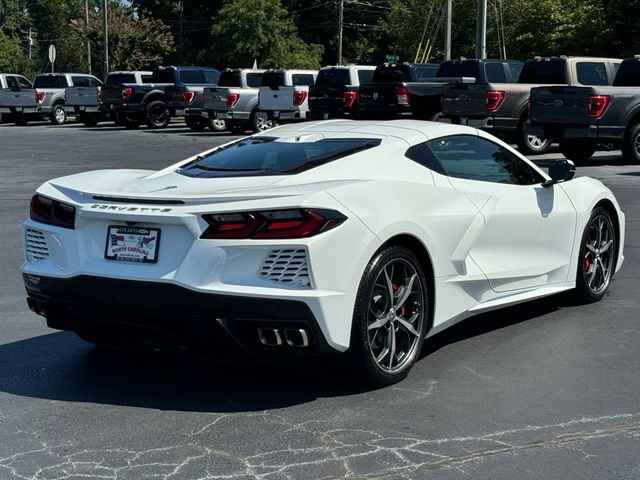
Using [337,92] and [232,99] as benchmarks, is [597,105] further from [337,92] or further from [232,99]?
[232,99]

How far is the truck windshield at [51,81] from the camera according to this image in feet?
134

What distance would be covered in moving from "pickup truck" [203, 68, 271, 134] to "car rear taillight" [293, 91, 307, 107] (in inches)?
57.3

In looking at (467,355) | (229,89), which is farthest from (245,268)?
(229,89)

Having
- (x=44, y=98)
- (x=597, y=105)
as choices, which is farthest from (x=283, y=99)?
(x=44, y=98)

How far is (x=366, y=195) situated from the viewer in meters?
5.54

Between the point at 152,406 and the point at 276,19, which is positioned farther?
the point at 276,19

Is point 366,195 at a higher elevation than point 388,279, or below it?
higher

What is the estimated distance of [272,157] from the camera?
6.27 meters

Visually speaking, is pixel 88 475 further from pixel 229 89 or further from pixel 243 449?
pixel 229 89

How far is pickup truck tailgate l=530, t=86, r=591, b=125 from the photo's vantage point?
19281mm

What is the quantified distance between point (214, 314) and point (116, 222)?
77cm

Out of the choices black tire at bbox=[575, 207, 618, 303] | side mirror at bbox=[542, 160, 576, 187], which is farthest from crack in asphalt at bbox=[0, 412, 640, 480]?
black tire at bbox=[575, 207, 618, 303]

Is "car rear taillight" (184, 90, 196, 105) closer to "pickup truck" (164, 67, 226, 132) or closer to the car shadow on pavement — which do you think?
"pickup truck" (164, 67, 226, 132)

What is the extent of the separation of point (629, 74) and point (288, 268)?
16.5 m
